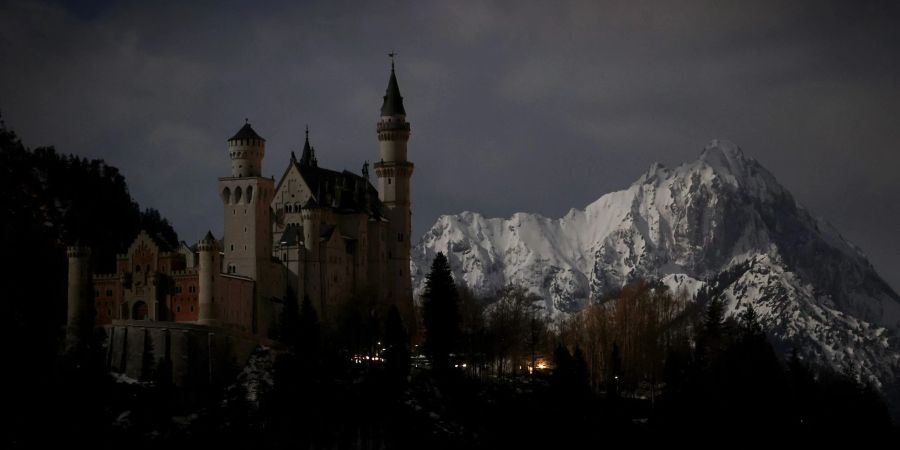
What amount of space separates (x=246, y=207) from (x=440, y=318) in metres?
19.0

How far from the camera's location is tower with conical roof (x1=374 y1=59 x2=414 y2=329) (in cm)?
15420

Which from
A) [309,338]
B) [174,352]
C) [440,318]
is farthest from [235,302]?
[440,318]

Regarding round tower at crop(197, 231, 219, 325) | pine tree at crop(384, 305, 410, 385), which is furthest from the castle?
pine tree at crop(384, 305, 410, 385)

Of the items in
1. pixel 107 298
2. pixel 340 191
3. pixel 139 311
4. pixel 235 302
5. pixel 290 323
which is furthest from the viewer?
pixel 340 191

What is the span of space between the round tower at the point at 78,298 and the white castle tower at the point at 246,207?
13.6 m

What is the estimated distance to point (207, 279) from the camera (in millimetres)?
127125

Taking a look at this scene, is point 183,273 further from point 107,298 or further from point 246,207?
point 246,207

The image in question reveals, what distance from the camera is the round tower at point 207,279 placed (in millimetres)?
126688

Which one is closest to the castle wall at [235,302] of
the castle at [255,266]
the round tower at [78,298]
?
the castle at [255,266]

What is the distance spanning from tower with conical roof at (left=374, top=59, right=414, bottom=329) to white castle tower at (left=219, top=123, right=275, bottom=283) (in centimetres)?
1919

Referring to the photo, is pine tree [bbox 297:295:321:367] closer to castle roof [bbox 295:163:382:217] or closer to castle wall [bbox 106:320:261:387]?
castle wall [bbox 106:320:261:387]

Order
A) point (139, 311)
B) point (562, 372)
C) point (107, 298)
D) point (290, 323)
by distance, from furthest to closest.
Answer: point (290, 323)
point (107, 298)
point (139, 311)
point (562, 372)

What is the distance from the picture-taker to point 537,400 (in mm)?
129875

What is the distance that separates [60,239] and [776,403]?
62.3 m
